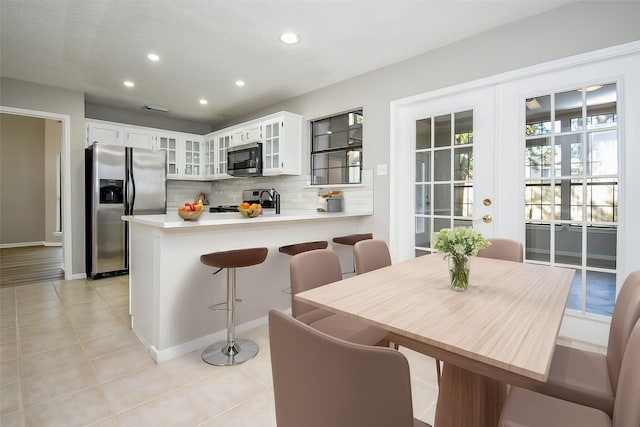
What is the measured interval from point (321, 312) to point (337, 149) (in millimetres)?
2879

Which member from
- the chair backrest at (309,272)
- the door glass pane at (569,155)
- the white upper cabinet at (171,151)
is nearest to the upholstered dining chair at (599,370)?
the chair backrest at (309,272)

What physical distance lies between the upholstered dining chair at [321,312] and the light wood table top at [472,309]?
265 mm

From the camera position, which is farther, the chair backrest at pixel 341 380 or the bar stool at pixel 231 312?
the bar stool at pixel 231 312

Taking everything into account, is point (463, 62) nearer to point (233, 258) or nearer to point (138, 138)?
point (233, 258)

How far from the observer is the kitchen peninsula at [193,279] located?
224 cm

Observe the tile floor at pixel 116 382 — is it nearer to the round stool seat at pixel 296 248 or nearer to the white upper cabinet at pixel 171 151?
the round stool seat at pixel 296 248

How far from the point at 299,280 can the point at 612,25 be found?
2851 mm

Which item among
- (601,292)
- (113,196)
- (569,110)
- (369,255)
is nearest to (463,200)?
(569,110)

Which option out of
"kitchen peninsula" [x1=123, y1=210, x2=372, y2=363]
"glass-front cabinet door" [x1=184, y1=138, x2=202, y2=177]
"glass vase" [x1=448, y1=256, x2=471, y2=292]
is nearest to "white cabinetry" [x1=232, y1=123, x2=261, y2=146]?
"glass-front cabinet door" [x1=184, y1=138, x2=202, y2=177]

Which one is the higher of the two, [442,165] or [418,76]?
[418,76]

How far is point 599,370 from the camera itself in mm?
1228

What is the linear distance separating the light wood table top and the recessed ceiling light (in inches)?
92.9

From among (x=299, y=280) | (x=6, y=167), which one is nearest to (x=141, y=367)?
(x=299, y=280)

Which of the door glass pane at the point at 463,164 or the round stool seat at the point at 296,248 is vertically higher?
the door glass pane at the point at 463,164
